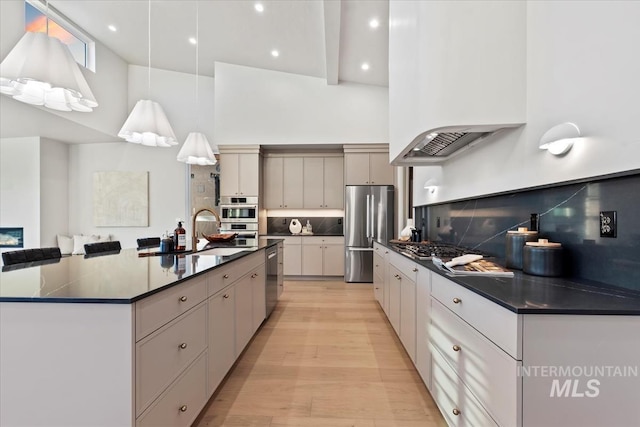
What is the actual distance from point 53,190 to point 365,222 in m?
6.40

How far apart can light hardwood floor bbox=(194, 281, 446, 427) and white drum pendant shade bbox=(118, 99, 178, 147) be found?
7.01ft

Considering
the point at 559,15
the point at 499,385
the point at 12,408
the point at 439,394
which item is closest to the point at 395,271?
the point at 439,394

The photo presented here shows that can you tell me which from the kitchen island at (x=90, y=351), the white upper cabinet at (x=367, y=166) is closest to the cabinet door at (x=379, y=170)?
the white upper cabinet at (x=367, y=166)

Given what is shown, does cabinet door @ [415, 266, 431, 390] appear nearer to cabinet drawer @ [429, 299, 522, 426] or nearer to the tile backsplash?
cabinet drawer @ [429, 299, 522, 426]

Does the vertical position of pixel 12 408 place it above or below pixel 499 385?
below

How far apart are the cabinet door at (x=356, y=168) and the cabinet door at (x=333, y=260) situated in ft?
4.16

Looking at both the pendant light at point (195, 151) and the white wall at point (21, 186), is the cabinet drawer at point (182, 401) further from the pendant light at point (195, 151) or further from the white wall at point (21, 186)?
the white wall at point (21, 186)

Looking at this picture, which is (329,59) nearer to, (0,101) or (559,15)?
(559,15)

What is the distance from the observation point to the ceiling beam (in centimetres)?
326

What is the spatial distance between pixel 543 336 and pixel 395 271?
1.77m

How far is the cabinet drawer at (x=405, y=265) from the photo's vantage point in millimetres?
2072

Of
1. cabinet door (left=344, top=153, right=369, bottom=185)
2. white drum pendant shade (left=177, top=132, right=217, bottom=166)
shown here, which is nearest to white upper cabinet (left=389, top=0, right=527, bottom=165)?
white drum pendant shade (left=177, top=132, right=217, bottom=166)

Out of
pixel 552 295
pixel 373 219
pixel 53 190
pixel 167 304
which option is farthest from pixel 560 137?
pixel 53 190

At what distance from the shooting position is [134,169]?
625cm
